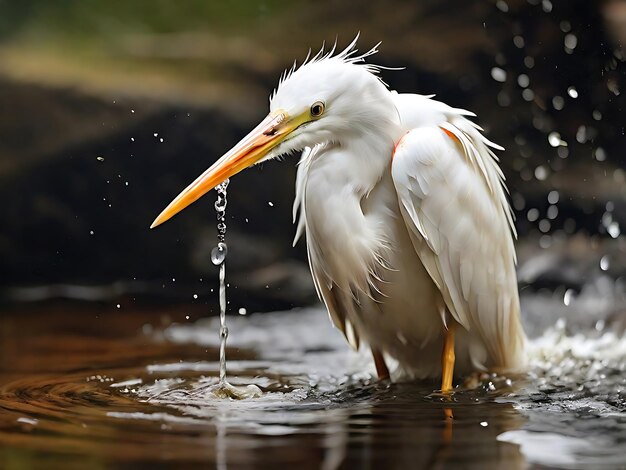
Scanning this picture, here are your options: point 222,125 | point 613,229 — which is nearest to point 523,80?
point 613,229

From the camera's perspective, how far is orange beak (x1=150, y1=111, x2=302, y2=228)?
9.30 ft

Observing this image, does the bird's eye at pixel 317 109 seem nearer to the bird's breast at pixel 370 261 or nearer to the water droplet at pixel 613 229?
the bird's breast at pixel 370 261

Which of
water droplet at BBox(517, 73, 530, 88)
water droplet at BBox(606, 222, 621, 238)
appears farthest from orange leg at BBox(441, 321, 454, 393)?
water droplet at BBox(517, 73, 530, 88)

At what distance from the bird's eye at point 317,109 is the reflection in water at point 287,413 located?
84 cm

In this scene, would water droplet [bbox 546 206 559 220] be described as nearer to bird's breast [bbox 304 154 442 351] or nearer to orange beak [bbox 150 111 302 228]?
bird's breast [bbox 304 154 442 351]

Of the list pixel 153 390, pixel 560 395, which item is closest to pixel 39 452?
pixel 153 390

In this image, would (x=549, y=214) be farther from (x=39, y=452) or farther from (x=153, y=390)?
(x=39, y=452)

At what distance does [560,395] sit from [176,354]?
173 centimetres

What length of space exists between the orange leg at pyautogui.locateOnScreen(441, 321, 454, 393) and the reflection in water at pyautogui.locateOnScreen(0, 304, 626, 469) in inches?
1.7

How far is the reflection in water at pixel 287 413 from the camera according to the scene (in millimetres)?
2256

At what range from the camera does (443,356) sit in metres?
3.15

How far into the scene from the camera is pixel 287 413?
273cm

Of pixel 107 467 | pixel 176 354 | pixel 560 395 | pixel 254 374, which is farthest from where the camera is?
pixel 176 354

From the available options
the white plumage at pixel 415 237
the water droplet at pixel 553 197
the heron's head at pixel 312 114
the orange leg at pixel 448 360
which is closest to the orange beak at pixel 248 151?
the heron's head at pixel 312 114
